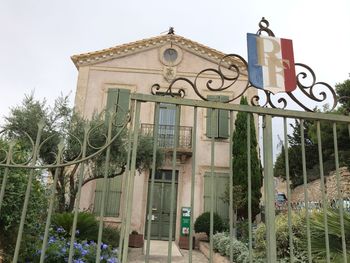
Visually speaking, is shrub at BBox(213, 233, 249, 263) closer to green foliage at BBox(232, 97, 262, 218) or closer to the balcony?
green foliage at BBox(232, 97, 262, 218)

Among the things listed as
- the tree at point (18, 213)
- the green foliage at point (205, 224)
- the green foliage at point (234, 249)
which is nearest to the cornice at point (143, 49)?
the green foliage at point (205, 224)

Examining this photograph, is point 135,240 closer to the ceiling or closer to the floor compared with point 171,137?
closer to the floor

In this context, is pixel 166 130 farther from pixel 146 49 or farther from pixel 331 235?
pixel 331 235

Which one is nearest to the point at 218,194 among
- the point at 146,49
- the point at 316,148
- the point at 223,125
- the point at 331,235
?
the point at 223,125

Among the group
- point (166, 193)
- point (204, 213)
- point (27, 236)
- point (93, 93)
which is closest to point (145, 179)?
point (166, 193)

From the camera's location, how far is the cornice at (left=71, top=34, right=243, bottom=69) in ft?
44.8

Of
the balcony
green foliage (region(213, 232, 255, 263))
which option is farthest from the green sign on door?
green foliage (region(213, 232, 255, 263))

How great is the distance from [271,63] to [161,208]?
33.3 feet

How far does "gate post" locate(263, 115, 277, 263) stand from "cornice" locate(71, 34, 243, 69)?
445 inches

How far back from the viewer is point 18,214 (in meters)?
4.00

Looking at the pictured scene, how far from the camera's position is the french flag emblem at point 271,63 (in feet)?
9.58

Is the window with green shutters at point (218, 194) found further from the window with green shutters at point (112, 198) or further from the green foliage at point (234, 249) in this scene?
the window with green shutters at point (112, 198)

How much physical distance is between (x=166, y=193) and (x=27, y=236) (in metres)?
8.03

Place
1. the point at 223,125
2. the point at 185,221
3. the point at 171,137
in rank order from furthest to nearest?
the point at 223,125
the point at 171,137
the point at 185,221
